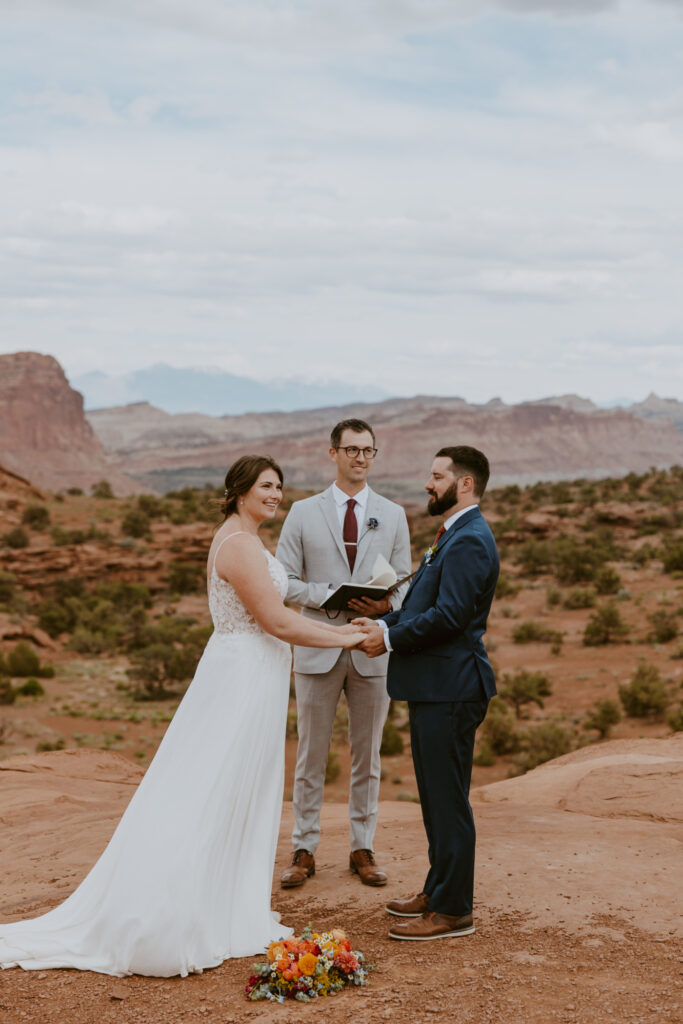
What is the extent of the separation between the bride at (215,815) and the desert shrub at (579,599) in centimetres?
2234

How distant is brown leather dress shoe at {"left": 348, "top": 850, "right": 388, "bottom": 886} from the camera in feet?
18.9

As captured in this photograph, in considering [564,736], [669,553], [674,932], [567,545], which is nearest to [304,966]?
[674,932]

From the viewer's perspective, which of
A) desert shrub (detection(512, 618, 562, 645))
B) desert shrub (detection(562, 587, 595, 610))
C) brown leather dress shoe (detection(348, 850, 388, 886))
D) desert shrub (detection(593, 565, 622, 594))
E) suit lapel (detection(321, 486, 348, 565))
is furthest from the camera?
desert shrub (detection(593, 565, 622, 594))

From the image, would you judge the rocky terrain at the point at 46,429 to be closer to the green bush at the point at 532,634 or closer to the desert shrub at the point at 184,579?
the desert shrub at the point at 184,579

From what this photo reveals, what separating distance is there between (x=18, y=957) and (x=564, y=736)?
11231 mm

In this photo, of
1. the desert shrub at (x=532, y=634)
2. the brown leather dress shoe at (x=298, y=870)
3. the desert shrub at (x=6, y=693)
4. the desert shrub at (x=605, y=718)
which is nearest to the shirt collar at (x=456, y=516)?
the brown leather dress shoe at (x=298, y=870)

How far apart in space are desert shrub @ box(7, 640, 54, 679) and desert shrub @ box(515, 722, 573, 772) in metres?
11.5

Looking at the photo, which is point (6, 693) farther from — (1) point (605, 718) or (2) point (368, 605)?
(2) point (368, 605)

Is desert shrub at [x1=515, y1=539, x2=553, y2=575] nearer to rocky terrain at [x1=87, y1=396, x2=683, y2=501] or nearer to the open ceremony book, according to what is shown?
the open ceremony book

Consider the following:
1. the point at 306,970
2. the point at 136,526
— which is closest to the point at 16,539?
the point at 136,526

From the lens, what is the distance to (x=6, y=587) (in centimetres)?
2995

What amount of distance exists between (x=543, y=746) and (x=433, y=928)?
395 inches

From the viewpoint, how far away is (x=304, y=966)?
425cm

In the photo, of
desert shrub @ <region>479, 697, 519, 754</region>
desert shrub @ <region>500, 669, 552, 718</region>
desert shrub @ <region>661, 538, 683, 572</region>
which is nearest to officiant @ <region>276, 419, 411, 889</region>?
desert shrub @ <region>479, 697, 519, 754</region>
